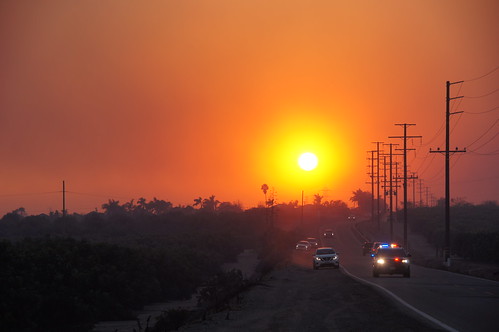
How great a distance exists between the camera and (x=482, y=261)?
235 feet

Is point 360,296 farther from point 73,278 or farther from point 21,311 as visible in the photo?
point 73,278

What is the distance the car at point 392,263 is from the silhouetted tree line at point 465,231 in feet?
80.8

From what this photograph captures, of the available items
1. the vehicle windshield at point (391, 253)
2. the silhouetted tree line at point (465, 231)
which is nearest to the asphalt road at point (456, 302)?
the vehicle windshield at point (391, 253)

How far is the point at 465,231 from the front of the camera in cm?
9712

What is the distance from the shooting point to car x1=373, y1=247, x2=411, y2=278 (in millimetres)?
45656

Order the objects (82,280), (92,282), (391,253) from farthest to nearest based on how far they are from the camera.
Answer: (92,282)
(82,280)
(391,253)

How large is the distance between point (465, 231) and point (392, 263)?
180 feet

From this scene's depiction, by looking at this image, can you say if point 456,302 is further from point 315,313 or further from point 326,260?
point 326,260

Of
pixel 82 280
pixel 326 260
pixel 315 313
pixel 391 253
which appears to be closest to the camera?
pixel 315 313

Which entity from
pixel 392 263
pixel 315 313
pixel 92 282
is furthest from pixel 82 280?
pixel 315 313

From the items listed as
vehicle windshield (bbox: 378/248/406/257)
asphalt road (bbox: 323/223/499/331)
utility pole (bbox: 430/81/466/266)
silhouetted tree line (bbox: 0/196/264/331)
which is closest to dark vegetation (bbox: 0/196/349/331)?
silhouetted tree line (bbox: 0/196/264/331)

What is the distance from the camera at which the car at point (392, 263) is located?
4566 centimetres

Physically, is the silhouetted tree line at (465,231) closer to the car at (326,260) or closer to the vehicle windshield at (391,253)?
the car at (326,260)

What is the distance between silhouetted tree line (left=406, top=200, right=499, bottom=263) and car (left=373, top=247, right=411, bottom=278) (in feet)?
80.8
